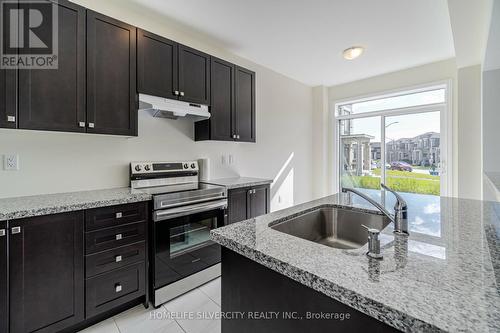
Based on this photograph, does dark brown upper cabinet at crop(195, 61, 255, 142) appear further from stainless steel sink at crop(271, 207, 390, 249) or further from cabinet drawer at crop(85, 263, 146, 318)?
stainless steel sink at crop(271, 207, 390, 249)

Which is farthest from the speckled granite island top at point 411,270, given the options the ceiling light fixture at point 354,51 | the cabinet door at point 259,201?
the ceiling light fixture at point 354,51

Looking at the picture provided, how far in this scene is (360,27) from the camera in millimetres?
2652

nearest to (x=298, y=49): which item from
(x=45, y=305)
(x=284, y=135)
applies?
(x=284, y=135)

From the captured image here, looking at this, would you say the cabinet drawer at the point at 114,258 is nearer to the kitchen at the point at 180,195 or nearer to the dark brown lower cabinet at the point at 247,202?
the kitchen at the point at 180,195

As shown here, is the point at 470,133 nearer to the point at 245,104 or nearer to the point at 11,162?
the point at 245,104

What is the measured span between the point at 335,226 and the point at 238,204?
141cm

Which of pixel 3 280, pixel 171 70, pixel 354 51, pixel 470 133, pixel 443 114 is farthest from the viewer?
pixel 443 114

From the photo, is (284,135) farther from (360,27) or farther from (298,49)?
(360,27)

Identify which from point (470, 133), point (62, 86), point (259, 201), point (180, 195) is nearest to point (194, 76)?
point (62, 86)

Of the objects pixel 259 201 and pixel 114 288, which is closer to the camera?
pixel 114 288

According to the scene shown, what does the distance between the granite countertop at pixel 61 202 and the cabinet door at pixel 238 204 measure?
933 mm

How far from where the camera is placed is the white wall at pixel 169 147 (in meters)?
1.88

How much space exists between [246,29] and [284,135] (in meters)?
1.96

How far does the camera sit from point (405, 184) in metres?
3.98
